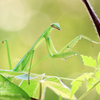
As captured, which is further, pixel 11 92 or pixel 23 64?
pixel 23 64

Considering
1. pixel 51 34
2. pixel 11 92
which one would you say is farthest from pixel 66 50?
pixel 51 34

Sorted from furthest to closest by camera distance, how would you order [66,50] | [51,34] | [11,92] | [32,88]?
[51,34], [66,50], [32,88], [11,92]

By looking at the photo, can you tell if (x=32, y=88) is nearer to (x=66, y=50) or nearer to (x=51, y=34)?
(x=66, y=50)

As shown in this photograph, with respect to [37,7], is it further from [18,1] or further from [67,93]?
[67,93]

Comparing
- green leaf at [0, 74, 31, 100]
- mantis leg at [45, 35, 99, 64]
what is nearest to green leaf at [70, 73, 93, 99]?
green leaf at [0, 74, 31, 100]

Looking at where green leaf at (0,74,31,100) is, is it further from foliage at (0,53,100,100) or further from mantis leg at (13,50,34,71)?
mantis leg at (13,50,34,71)

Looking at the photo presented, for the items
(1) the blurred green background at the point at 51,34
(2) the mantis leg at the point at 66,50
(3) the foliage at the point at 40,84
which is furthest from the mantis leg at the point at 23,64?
(1) the blurred green background at the point at 51,34

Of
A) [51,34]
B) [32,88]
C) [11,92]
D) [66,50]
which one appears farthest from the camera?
[51,34]

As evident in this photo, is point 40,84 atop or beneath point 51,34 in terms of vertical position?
beneath
